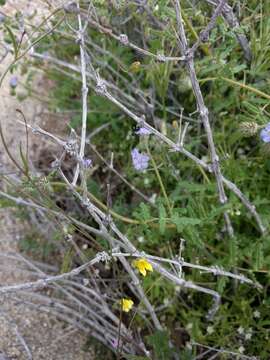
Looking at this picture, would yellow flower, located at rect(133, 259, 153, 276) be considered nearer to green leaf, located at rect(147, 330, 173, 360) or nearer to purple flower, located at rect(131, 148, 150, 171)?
green leaf, located at rect(147, 330, 173, 360)

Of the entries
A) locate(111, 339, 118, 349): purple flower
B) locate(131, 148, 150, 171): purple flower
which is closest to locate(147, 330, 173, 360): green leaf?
locate(111, 339, 118, 349): purple flower

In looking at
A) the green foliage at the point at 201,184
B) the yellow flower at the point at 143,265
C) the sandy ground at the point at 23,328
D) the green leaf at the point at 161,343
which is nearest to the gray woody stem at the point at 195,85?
the green foliage at the point at 201,184

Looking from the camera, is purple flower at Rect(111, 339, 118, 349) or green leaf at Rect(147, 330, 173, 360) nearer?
green leaf at Rect(147, 330, 173, 360)

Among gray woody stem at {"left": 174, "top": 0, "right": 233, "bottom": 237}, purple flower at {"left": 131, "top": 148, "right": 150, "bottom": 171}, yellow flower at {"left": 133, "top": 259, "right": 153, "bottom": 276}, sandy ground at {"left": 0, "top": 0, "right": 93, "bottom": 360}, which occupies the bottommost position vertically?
sandy ground at {"left": 0, "top": 0, "right": 93, "bottom": 360}

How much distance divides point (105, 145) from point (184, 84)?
53 centimetres

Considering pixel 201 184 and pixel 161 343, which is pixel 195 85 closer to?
pixel 201 184

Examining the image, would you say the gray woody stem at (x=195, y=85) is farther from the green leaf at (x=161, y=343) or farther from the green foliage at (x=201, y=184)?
the green leaf at (x=161, y=343)

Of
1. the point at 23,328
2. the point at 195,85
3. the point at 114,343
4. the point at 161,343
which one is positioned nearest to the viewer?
the point at 195,85

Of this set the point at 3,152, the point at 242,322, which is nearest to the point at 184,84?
the point at 242,322

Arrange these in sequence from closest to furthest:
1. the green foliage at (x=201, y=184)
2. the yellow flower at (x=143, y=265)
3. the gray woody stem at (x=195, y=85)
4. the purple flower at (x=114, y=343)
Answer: the gray woody stem at (x=195, y=85) → the yellow flower at (x=143, y=265) → the green foliage at (x=201, y=184) → the purple flower at (x=114, y=343)

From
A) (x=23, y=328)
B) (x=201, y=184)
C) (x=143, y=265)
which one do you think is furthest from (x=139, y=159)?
(x=23, y=328)

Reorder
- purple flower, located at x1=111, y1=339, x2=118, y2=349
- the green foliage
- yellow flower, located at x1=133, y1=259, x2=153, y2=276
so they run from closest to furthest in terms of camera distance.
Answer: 1. yellow flower, located at x1=133, y1=259, x2=153, y2=276
2. the green foliage
3. purple flower, located at x1=111, y1=339, x2=118, y2=349

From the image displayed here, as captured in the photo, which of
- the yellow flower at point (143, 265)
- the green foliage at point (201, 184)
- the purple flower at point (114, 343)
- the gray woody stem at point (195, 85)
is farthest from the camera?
the purple flower at point (114, 343)

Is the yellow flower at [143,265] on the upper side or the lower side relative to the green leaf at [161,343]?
upper
